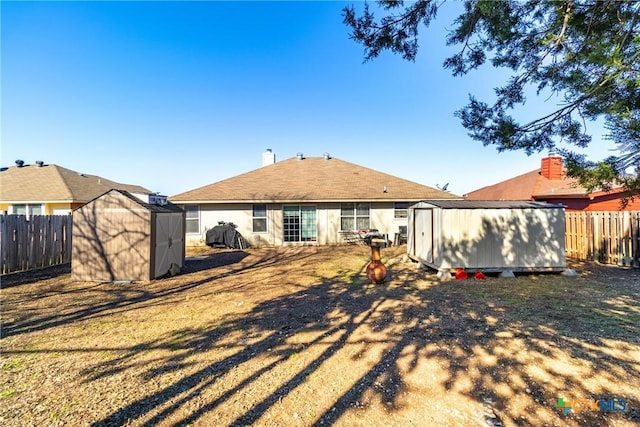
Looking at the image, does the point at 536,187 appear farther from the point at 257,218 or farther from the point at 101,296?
the point at 101,296

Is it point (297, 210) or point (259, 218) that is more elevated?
point (297, 210)

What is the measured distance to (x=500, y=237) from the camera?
8.41m

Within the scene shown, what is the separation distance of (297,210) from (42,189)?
14.4 meters

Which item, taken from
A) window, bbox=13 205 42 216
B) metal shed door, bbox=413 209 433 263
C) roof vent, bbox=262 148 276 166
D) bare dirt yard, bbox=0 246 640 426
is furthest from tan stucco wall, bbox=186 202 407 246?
window, bbox=13 205 42 216

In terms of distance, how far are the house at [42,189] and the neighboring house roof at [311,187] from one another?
6558 mm

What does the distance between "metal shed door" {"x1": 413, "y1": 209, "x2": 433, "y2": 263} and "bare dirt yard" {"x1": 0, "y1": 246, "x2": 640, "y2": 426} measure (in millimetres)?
2223

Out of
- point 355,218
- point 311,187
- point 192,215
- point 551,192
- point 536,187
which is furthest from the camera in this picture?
point 536,187

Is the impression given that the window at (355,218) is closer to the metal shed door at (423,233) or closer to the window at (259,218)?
the window at (259,218)

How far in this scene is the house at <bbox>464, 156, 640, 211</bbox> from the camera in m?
14.4

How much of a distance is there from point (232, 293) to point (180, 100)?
10.9 metres

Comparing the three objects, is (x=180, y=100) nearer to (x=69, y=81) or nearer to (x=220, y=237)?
(x=69, y=81)

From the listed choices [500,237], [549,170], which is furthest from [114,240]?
[549,170]

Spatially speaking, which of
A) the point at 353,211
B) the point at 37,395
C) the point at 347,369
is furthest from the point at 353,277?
the point at 353,211

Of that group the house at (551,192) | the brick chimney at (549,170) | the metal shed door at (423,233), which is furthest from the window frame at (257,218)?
the brick chimney at (549,170)
